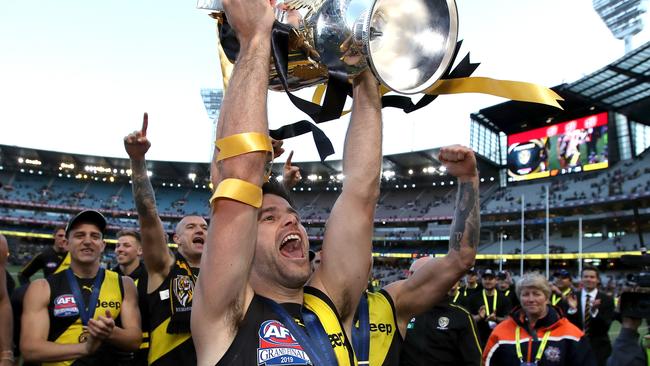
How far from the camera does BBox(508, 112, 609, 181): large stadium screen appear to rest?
145 ft

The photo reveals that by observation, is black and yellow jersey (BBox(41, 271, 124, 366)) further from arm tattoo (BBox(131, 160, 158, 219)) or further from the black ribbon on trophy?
the black ribbon on trophy

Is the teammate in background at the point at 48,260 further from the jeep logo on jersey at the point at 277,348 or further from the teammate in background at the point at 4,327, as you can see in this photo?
the jeep logo on jersey at the point at 277,348

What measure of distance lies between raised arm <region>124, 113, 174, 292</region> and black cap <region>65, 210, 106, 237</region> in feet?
1.64

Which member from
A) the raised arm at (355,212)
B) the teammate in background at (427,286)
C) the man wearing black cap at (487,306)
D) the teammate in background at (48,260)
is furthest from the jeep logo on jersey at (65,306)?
the man wearing black cap at (487,306)

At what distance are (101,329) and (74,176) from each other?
65109 mm

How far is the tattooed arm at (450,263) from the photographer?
2705 millimetres

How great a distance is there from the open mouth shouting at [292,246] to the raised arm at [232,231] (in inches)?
11.1

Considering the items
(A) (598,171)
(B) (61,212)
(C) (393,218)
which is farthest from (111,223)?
(A) (598,171)

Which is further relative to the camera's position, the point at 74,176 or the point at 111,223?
the point at 74,176

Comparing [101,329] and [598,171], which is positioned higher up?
[598,171]

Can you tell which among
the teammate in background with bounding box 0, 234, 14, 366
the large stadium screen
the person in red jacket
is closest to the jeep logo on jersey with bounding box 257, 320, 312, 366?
the teammate in background with bounding box 0, 234, 14, 366

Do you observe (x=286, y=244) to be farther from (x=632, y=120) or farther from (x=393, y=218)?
(x=393, y=218)

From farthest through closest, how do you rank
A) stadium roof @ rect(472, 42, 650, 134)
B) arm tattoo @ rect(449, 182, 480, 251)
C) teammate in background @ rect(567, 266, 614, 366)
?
stadium roof @ rect(472, 42, 650, 134), teammate in background @ rect(567, 266, 614, 366), arm tattoo @ rect(449, 182, 480, 251)

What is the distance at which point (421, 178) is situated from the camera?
187ft
